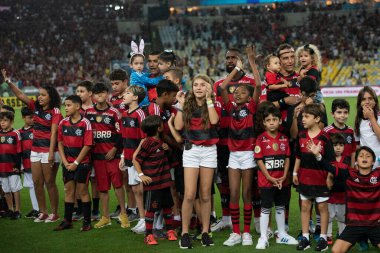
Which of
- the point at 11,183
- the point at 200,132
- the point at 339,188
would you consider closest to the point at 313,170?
the point at 339,188

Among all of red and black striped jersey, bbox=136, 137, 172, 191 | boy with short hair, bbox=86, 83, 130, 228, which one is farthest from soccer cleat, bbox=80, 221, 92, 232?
red and black striped jersey, bbox=136, 137, 172, 191

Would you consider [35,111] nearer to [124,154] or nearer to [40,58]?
[124,154]

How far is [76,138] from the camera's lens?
868 cm

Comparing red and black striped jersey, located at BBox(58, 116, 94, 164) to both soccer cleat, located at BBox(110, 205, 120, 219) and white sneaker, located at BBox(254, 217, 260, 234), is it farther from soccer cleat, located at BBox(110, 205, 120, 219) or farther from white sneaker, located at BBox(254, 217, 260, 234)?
white sneaker, located at BBox(254, 217, 260, 234)

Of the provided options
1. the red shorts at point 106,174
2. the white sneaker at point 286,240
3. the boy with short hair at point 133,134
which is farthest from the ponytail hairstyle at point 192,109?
the red shorts at point 106,174

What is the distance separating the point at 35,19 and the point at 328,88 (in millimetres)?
22528

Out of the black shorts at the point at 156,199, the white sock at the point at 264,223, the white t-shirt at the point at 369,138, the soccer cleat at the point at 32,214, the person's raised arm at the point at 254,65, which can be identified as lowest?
the soccer cleat at the point at 32,214

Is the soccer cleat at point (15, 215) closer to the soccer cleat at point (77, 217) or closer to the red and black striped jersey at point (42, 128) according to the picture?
the soccer cleat at point (77, 217)

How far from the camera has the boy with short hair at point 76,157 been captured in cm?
864

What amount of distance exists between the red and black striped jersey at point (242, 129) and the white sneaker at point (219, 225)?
128 centimetres

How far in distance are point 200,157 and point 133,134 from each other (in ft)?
4.33

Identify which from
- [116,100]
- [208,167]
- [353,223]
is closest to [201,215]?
[208,167]

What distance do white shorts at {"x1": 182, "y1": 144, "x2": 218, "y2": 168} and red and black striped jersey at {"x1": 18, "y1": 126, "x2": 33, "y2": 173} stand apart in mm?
3494

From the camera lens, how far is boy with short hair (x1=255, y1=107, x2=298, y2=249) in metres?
7.43
